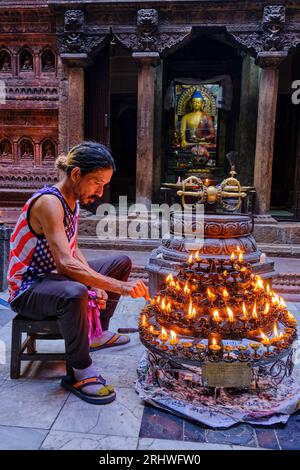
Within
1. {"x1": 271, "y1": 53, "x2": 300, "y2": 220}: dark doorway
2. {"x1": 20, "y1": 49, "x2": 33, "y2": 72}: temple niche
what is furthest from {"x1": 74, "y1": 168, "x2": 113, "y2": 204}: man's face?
{"x1": 271, "y1": 53, "x2": 300, "y2": 220}: dark doorway

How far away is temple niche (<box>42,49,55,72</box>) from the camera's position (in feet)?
26.7

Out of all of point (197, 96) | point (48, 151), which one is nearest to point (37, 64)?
point (48, 151)

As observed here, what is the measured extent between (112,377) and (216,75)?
29.2 ft

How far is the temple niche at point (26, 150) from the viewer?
8.46 metres

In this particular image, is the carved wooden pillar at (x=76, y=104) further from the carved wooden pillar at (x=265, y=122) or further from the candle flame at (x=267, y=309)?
the candle flame at (x=267, y=309)

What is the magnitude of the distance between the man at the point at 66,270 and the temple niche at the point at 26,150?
5557 millimetres

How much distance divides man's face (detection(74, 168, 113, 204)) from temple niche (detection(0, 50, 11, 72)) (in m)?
6.26

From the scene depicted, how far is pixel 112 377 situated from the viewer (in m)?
3.32

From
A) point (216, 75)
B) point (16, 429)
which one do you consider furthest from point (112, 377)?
point (216, 75)

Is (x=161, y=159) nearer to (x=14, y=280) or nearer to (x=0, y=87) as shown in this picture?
(x=0, y=87)

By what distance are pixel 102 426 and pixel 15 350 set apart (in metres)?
0.93

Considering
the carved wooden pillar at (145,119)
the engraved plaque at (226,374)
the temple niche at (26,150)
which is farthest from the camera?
the temple niche at (26,150)

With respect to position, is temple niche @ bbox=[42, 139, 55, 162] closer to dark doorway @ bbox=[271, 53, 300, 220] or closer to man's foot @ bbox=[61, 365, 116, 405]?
dark doorway @ bbox=[271, 53, 300, 220]
